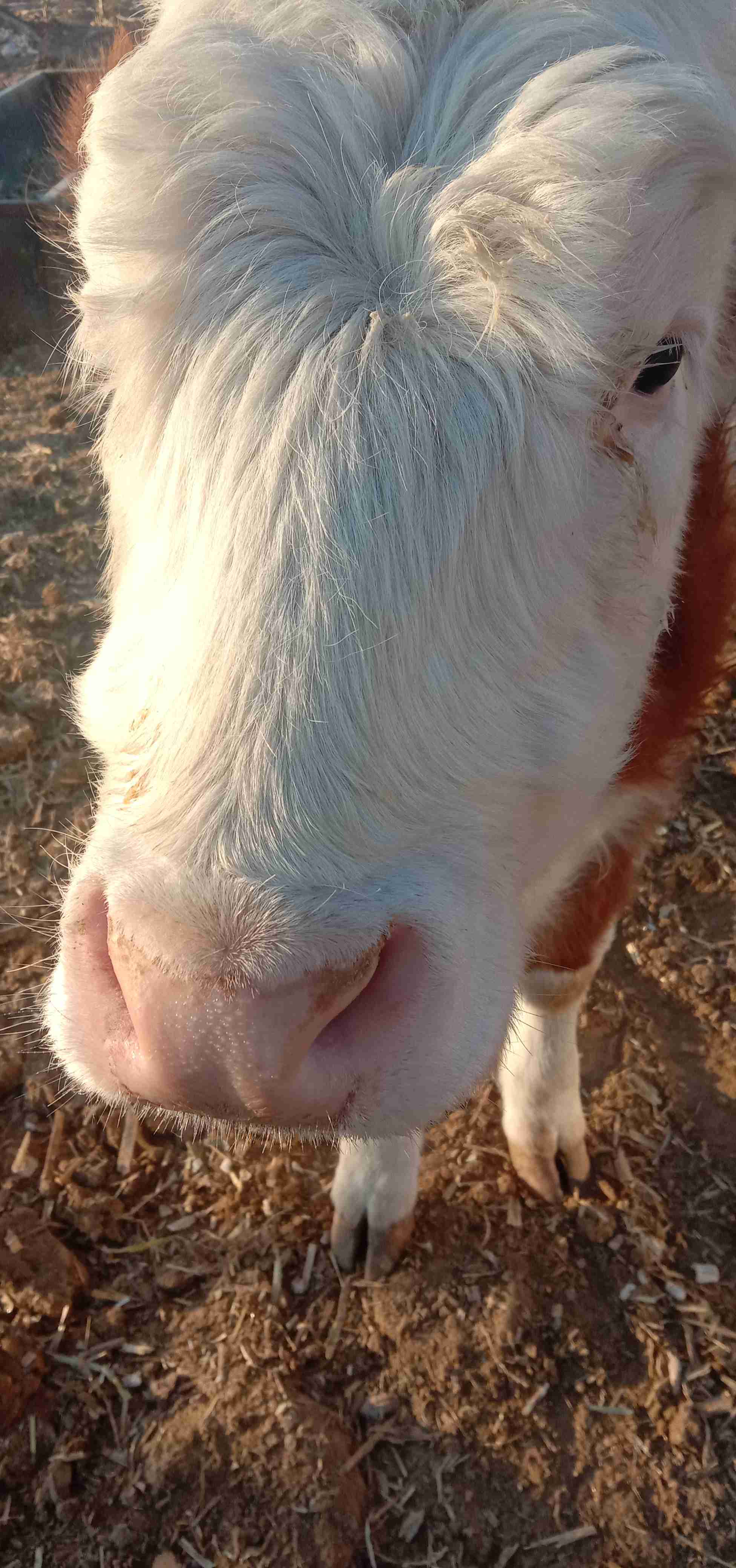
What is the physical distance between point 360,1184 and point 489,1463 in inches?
24.3

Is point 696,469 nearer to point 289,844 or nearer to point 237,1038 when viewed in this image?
point 289,844

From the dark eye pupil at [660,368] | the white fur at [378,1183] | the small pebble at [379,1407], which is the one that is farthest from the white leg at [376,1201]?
the dark eye pupil at [660,368]

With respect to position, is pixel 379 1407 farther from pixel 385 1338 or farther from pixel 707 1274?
pixel 707 1274

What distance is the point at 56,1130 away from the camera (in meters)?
2.59

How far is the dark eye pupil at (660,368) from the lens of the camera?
4.33ft

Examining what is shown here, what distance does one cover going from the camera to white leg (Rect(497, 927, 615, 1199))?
240cm

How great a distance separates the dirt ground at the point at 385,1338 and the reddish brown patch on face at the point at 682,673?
320mm

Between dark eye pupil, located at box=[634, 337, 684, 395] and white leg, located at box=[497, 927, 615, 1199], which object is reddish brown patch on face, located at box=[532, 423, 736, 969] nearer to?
white leg, located at box=[497, 927, 615, 1199]

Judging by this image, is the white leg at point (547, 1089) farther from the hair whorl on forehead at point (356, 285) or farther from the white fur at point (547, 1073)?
the hair whorl on forehead at point (356, 285)

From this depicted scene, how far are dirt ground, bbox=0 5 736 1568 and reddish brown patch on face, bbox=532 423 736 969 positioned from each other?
0.32 metres

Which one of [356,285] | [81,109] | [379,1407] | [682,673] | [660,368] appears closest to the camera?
[356,285]

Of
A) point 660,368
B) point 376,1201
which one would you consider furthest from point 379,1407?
point 660,368

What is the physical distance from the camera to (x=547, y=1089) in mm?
2473

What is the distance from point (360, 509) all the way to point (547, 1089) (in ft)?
5.83
